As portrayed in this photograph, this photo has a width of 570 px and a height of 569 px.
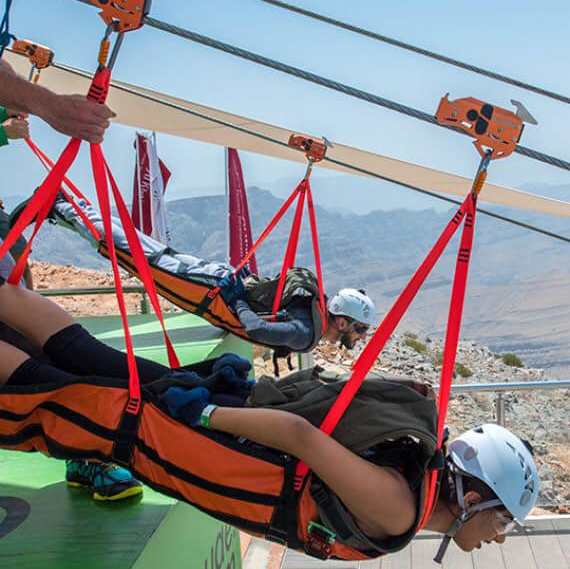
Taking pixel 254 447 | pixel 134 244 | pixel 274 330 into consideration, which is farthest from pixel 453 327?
pixel 274 330

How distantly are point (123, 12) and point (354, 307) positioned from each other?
2354mm

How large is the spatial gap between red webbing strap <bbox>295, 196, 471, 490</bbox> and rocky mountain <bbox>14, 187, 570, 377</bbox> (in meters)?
45.8

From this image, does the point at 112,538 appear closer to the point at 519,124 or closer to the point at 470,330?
the point at 519,124

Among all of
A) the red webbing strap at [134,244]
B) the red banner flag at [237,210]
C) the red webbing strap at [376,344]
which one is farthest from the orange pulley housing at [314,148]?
the red banner flag at [237,210]

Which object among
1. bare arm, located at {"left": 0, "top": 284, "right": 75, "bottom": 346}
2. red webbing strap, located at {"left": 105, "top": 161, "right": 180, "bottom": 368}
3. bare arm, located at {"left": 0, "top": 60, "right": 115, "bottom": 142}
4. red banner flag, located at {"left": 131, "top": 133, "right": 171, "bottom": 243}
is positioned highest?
bare arm, located at {"left": 0, "top": 60, "right": 115, "bottom": 142}

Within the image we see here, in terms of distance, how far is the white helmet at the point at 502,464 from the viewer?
1725 mm

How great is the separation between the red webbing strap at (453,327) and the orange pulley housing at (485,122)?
11 cm

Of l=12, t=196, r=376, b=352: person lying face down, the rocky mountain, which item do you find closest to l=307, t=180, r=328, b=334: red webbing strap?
l=12, t=196, r=376, b=352: person lying face down

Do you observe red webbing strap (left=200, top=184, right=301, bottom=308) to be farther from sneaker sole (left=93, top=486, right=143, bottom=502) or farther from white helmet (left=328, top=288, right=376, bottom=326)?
sneaker sole (left=93, top=486, right=143, bottom=502)

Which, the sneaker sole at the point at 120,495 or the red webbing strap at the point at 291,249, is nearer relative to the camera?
the sneaker sole at the point at 120,495

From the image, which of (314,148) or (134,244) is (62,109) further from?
(314,148)

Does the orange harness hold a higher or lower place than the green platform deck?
higher

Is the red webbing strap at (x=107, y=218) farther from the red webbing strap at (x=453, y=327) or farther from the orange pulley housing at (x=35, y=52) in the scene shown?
the orange pulley housing at (x=35, y=52)

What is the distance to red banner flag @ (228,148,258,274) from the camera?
28.6ft
